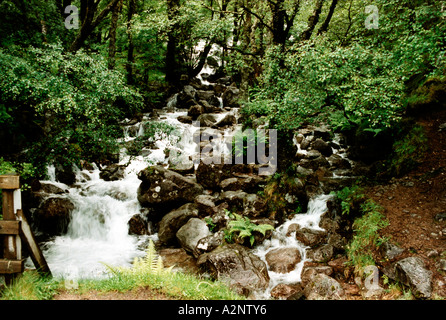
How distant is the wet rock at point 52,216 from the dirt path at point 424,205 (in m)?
11.4

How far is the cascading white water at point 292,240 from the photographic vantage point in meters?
7.43

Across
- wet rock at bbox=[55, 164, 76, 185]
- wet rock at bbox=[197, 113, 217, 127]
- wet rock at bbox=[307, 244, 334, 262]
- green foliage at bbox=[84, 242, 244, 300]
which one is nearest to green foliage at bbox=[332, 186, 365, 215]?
wet rock at bbox=[307, 244, 334, 262]

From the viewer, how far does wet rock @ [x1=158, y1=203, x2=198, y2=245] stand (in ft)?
32.3

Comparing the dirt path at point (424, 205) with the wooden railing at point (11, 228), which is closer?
the wooden railing at point (11, 228)

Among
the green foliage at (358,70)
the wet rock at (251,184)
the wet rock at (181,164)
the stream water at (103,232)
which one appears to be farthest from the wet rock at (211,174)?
the green foliage at (358,70)

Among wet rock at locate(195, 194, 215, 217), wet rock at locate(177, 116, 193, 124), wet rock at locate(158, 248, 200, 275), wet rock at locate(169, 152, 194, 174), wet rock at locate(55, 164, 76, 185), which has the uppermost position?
wet rock at locate(177, 116, 193, 124)

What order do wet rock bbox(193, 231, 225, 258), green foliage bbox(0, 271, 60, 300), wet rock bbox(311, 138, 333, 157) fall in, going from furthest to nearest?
wet rock bbox(311, 138, 333, 157), wet rock bbox(193, 231, 225, 258), green foliage bbox(0, 271, 60, 300)

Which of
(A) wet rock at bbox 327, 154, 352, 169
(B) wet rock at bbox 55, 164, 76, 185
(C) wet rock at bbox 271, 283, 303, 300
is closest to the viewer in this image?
(C) wet rock at bbox 271, 283, 303, 300

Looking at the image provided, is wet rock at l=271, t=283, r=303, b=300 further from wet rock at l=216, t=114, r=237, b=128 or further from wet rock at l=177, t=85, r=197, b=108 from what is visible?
wet rock at l=177, t=85, r=197, b=108

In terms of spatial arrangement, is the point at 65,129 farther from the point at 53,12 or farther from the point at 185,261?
the point at 53,12

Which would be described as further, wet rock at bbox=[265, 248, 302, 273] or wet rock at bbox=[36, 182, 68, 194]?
wet rock at bbox=[36, 182, 68, 194]

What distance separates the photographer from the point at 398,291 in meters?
5.65

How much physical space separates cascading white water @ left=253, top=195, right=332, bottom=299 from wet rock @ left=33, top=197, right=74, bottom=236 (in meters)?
7.81

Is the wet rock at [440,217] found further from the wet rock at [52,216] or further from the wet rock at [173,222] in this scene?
the wet rock at [52,216]
